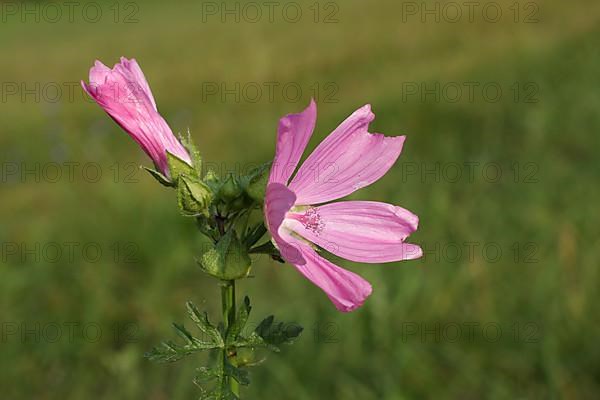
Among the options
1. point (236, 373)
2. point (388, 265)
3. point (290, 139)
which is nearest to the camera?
point (290, 139)

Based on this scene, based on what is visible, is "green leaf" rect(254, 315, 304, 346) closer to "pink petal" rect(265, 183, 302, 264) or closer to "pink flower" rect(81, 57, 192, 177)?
"pink petal" rect(265, 183, 302, 264)

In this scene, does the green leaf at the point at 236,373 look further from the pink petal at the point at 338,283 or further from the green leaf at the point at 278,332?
the pink petal at the point at 338,283

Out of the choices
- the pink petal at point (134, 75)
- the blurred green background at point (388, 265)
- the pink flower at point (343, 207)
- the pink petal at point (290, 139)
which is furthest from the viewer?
the blurred green background at point (388, 265)

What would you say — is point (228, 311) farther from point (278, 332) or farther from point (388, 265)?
point (388, 265)

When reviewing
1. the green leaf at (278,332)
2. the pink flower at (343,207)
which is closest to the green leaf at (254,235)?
the pink flower at (343,207)

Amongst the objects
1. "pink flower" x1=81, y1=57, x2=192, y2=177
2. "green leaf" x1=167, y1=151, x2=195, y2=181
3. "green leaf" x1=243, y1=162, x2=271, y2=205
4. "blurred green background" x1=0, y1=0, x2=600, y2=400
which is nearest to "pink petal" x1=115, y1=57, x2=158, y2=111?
"pink flower" x1=81, y1=57, x2=192, y2=177

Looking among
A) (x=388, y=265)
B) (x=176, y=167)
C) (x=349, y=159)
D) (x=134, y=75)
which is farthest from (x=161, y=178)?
(x=388, y=265)
